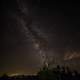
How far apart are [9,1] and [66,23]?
186 cm

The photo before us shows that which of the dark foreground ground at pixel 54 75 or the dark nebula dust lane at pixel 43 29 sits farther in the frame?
the dark nebula dust lane at pixel 43 29

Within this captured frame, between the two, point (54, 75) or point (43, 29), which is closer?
point (54, 75)

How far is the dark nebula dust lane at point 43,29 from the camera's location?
6.49 meters

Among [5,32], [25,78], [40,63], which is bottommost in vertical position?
[25,78]

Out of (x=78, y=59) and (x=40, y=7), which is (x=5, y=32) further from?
(x=78, y=59)

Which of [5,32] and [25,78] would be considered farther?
[5,32]

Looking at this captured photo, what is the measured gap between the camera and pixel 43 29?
255 inches

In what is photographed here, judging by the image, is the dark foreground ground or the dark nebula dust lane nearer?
the dark foreground ground

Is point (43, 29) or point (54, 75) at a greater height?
point (43, 29)

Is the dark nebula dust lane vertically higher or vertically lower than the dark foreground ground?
higher

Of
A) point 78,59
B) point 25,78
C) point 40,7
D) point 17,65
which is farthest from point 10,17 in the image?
point 78,59

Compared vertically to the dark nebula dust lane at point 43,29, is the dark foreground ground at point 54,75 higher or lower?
lower

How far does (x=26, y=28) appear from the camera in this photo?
6559 mm

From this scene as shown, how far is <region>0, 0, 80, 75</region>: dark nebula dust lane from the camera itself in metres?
6.49
